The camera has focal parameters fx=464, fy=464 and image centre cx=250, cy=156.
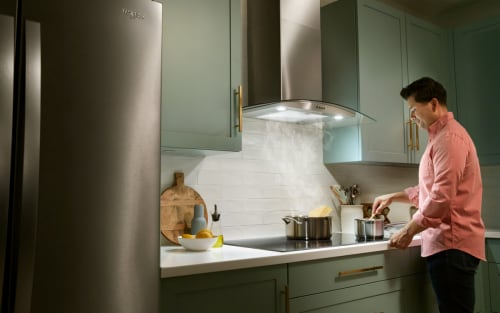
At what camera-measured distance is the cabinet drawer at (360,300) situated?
2.05m

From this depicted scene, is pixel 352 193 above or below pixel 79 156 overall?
below

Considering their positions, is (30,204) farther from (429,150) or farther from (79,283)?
(429,150)

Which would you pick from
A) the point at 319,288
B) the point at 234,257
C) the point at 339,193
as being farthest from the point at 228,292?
the point at 339,193

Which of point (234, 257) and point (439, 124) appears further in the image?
point (439, 124)

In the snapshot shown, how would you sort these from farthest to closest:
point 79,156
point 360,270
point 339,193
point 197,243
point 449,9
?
1. point 449,9
2. point 339,193
3. point 360,270
4. point 197,243
5. point 79,156

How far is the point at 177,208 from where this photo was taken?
7.68ft

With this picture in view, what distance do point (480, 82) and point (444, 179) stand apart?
1.67 meters

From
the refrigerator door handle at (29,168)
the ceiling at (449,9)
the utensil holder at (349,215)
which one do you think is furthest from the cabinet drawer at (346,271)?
the ceiling at (449,9)

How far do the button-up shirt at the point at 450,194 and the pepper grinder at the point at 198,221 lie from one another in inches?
40.5

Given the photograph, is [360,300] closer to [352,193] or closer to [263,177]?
[263,177]

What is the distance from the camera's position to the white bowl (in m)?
2.05

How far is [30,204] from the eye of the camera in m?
1.26

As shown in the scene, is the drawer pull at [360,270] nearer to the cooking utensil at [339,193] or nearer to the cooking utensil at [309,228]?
the cooking utensil at [309,228]

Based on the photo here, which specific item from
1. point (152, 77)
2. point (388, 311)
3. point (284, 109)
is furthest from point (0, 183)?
point (388, 311)
